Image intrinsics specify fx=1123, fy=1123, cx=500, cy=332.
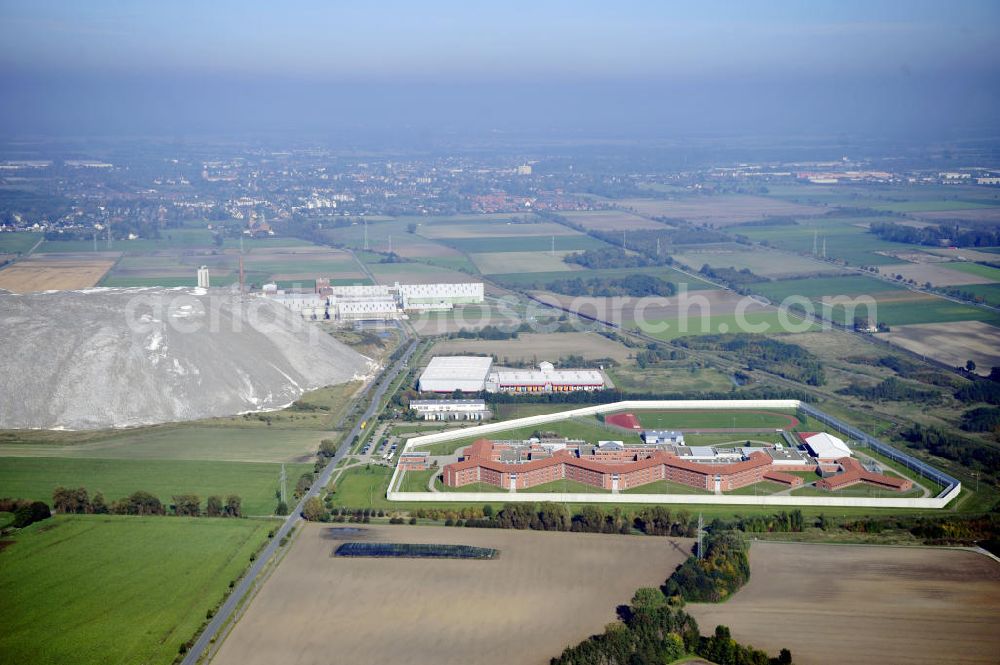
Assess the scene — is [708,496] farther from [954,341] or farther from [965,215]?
[965,215]

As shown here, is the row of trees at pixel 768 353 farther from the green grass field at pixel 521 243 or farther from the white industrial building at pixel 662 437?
the green grass field at pixel 521 243

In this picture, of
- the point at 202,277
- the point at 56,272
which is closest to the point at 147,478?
the point at 202,277

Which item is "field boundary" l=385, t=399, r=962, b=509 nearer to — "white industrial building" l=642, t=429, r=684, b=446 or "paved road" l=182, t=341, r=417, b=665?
"paved road" l=182, t=341, r=417, b=665

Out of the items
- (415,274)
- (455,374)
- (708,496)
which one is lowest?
(708,496)

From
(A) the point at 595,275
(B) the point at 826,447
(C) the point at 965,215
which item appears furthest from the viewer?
(C) the point at 965,215

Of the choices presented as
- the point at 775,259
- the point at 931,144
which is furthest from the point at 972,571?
the point at 931,144

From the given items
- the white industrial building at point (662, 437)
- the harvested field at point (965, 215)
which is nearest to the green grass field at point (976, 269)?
the harvested field at point (965, 215)

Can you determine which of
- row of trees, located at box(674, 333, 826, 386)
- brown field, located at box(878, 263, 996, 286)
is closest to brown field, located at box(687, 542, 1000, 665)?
row of trees, located at box(674, 333, 826, 386)
